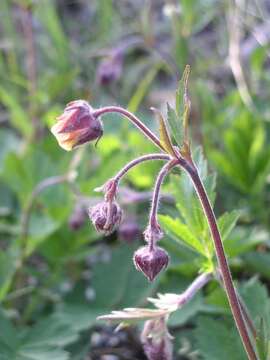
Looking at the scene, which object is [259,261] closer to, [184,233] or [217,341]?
[217,341]

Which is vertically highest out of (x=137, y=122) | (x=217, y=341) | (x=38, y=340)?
(x=137, y=122)

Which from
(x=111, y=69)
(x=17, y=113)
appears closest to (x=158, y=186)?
(x=111, y=69)

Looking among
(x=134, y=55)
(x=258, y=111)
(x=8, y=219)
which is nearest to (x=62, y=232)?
(x=8, y=219)

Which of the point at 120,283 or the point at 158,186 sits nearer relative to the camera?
the point at 158,186

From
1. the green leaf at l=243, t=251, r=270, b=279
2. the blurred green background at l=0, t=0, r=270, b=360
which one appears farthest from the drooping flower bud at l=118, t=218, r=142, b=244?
the green leaf at l=243, t=251, r=270, b=279

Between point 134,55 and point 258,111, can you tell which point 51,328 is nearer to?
point 258,111

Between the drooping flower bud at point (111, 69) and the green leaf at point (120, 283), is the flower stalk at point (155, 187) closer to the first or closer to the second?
the green leaf at point (120, 283)
